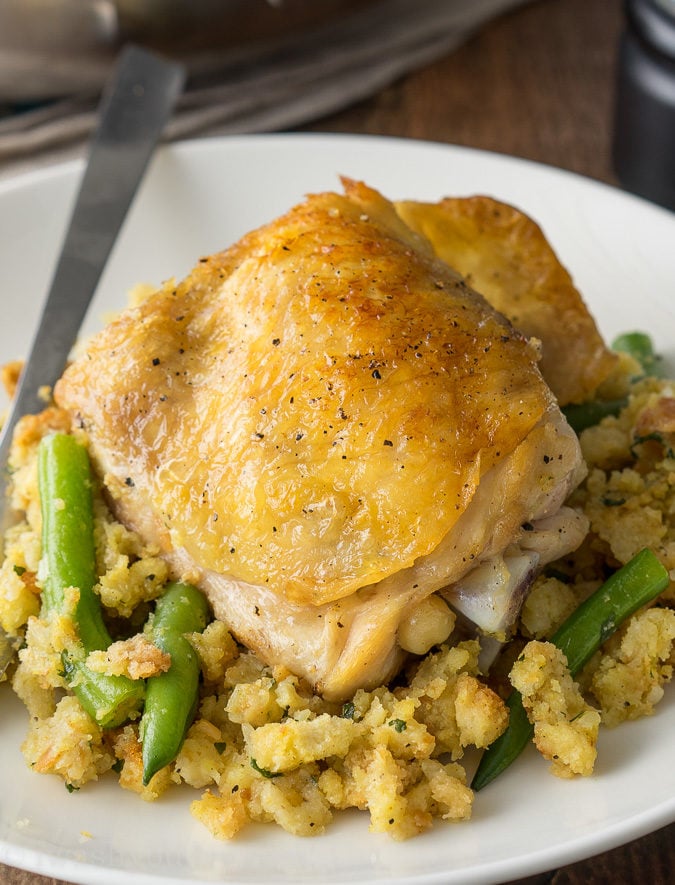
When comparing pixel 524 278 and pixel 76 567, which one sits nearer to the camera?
pixel 76 567

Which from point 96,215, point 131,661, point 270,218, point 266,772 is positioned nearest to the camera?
point 266,772

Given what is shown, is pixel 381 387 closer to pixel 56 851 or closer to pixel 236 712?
pixel 236 712

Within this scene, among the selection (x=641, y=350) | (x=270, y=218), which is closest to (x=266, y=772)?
(x=641, y=350)

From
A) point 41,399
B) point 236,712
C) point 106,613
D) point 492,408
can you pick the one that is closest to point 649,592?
point 492,408

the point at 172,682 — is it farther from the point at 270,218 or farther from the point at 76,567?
the point at 270,218

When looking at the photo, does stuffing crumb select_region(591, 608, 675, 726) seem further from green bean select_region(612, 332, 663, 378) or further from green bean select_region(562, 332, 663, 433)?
green bean select_region(612, 332, 663, 378)
